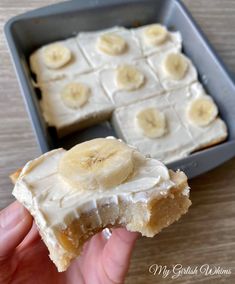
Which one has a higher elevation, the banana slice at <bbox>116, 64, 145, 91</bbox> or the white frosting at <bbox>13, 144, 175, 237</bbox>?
the white frosting at <bbox>13, 144, 175, 237</bbox>

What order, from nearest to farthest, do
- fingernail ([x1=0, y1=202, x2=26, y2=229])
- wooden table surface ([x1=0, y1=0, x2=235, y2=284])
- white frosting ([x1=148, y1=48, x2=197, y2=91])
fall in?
fingernail ([x1=0, y1=202, x2=26, y2=229]) < wooden table surface ([x1=0, y1=0, x2=235, y2=284]) < white frosting ([x1=148, y1=48, x2=197, y2=91])

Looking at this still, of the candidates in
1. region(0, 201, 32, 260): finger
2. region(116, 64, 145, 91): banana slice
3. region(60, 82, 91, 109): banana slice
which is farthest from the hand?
region(116, 64, 145, 91): banana slice

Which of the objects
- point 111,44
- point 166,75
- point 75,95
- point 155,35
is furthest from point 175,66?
point 75,95

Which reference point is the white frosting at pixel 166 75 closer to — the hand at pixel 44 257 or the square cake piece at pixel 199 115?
the square cake piece at pixel 199 115

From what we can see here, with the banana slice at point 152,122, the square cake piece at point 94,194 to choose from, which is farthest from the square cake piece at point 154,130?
the square cake piece at point 94,194

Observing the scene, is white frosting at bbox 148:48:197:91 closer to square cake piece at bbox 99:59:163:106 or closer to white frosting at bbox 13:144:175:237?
square cake piece at bbox 99:59:163:106

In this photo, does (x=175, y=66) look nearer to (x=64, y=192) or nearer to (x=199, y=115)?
(x=199, y=115)

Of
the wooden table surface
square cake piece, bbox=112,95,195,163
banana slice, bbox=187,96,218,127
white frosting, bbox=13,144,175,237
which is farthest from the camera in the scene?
banana slice, bbox=187,96,218,127
